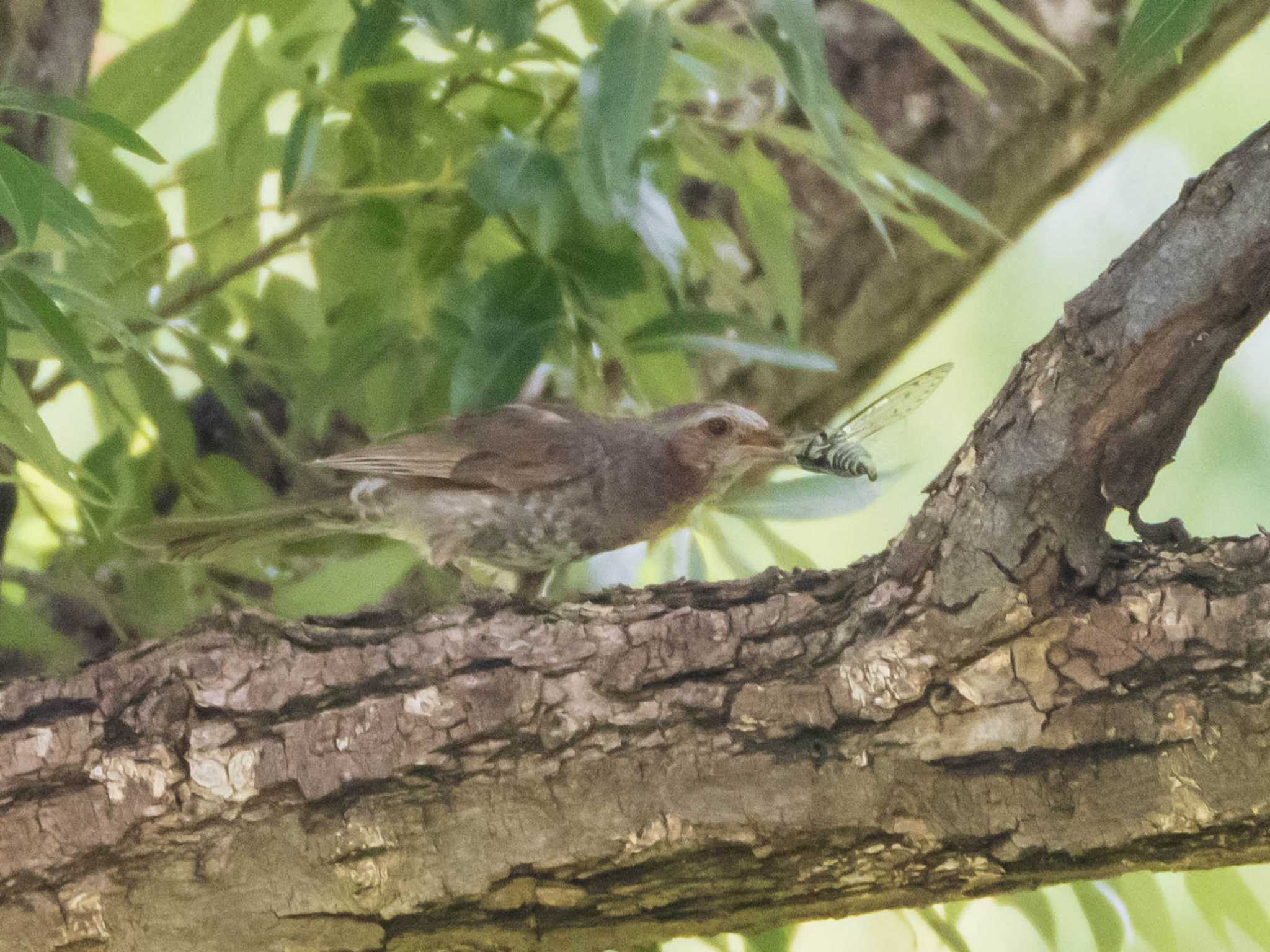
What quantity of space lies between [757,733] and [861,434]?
93 cm

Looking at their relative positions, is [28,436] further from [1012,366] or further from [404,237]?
[1012,366]

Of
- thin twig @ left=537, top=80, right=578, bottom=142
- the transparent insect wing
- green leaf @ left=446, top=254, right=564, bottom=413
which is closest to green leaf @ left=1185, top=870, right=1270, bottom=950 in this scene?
the transparent insect wing

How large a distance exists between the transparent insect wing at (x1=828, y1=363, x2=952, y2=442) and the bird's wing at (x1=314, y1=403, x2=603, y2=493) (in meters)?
→ 0.51

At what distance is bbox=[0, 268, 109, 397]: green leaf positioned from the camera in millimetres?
1838

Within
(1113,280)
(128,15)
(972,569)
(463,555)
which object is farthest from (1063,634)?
(128,15)

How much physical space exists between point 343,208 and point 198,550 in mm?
753

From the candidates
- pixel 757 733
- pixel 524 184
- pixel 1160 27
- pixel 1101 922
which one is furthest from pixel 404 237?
pixel 1101 922

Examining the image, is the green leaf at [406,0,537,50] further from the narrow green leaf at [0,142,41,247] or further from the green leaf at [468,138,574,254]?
the narrow green leaf at [0,142,41,247]

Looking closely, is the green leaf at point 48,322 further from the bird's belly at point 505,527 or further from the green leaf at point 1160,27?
the green leaf at point 1160,27

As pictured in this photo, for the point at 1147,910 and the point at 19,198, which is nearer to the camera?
the point at 19,198

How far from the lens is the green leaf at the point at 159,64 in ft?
7.53

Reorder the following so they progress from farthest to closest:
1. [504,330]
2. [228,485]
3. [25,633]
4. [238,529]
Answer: [228,485] < [238,529] < [25,633] < [504,330]

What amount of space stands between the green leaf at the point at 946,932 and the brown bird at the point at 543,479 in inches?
35.0

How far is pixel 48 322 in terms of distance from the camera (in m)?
1.88
